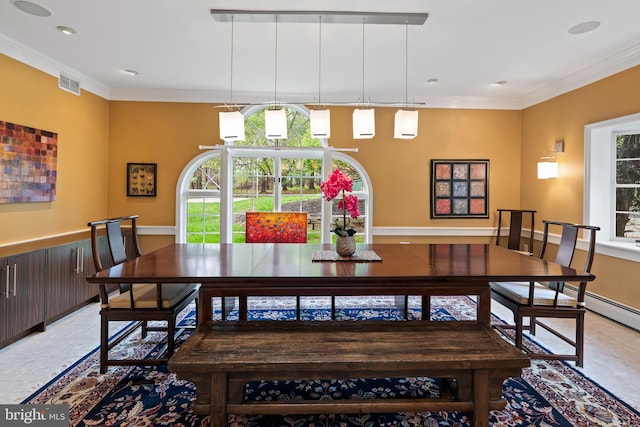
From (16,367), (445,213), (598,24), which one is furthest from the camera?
(445,213)

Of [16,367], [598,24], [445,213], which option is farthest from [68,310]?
[598,24]

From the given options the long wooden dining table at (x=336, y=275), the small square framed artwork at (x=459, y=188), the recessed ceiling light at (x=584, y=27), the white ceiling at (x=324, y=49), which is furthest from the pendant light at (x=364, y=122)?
the small square framed artwork at (x=459, y=188)

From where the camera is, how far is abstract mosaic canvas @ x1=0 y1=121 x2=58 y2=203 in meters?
2.93

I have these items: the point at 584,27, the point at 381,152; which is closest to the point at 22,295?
the point at 381,152

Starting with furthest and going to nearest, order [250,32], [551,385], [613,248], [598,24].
Result: [613,248] < [250,32] < [598,24] < [551,385]

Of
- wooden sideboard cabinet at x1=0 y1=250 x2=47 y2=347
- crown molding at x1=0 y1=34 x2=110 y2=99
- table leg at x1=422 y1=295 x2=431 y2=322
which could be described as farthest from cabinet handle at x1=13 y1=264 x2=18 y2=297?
table leg at x1=422 y1=295 x2=431 y2=322

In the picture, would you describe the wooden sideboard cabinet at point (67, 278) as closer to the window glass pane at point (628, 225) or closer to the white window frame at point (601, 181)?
the white window frame at point (601, 181)

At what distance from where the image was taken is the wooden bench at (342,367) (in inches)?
61.5

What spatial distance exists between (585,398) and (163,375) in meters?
2.75

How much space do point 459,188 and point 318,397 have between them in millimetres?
3665

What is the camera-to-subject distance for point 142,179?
14.8 ft

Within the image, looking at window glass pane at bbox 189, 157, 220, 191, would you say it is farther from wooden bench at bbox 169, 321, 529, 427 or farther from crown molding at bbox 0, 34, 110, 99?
wooden bench at bbox 169, 321, 529, 427

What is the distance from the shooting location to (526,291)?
2.47 m

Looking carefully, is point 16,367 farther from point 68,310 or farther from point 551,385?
point 551,385
